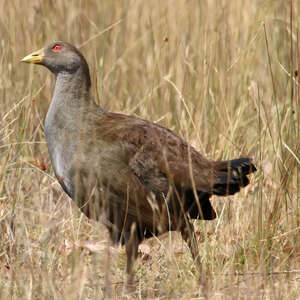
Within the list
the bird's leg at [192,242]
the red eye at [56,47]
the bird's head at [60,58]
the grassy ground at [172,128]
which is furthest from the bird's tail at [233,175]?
the red eye at [56,47]

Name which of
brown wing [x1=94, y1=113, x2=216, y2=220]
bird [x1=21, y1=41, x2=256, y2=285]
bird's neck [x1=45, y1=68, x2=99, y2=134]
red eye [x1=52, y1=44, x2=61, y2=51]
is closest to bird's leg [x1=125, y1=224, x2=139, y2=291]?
bird [x1=21, y1=41, x2=256, y2=285]

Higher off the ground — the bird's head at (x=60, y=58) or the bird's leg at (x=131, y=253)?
the bird's head at (x=60, y=58)

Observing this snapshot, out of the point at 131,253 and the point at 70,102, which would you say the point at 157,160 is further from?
the point at 70,102

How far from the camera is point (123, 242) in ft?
14.3

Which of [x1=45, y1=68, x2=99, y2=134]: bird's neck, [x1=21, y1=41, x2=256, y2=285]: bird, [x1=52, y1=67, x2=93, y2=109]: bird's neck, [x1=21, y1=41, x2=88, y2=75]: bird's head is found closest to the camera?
[x1=21, y1=41, x2=256, y2=285]: bird

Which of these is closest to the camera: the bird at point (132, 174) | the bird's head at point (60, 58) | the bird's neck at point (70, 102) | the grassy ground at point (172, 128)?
the grassy ground at point (172, 128)

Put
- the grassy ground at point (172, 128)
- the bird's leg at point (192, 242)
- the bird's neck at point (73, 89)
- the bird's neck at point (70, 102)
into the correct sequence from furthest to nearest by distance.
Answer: the bird's neck at point (73, 89) → the bird's neck at point (70, 102) → the bird's leg at point (192, 242) → the grassy ground at point (172, 128)

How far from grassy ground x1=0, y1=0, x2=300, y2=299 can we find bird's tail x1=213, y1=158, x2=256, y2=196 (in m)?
0.14

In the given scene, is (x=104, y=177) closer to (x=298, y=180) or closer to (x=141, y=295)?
(x=141, y=295)

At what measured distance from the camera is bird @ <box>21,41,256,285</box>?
13.2 feet

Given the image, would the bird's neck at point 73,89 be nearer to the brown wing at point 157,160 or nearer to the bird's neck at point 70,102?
the bird's neck at point 70,102

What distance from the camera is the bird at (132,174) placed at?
4023mm

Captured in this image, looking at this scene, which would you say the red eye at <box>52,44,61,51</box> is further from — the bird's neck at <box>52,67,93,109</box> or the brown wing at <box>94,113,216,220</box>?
the brown wing at <box>94,113,216,220</box>

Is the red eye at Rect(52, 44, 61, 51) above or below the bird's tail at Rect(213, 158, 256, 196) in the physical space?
above
